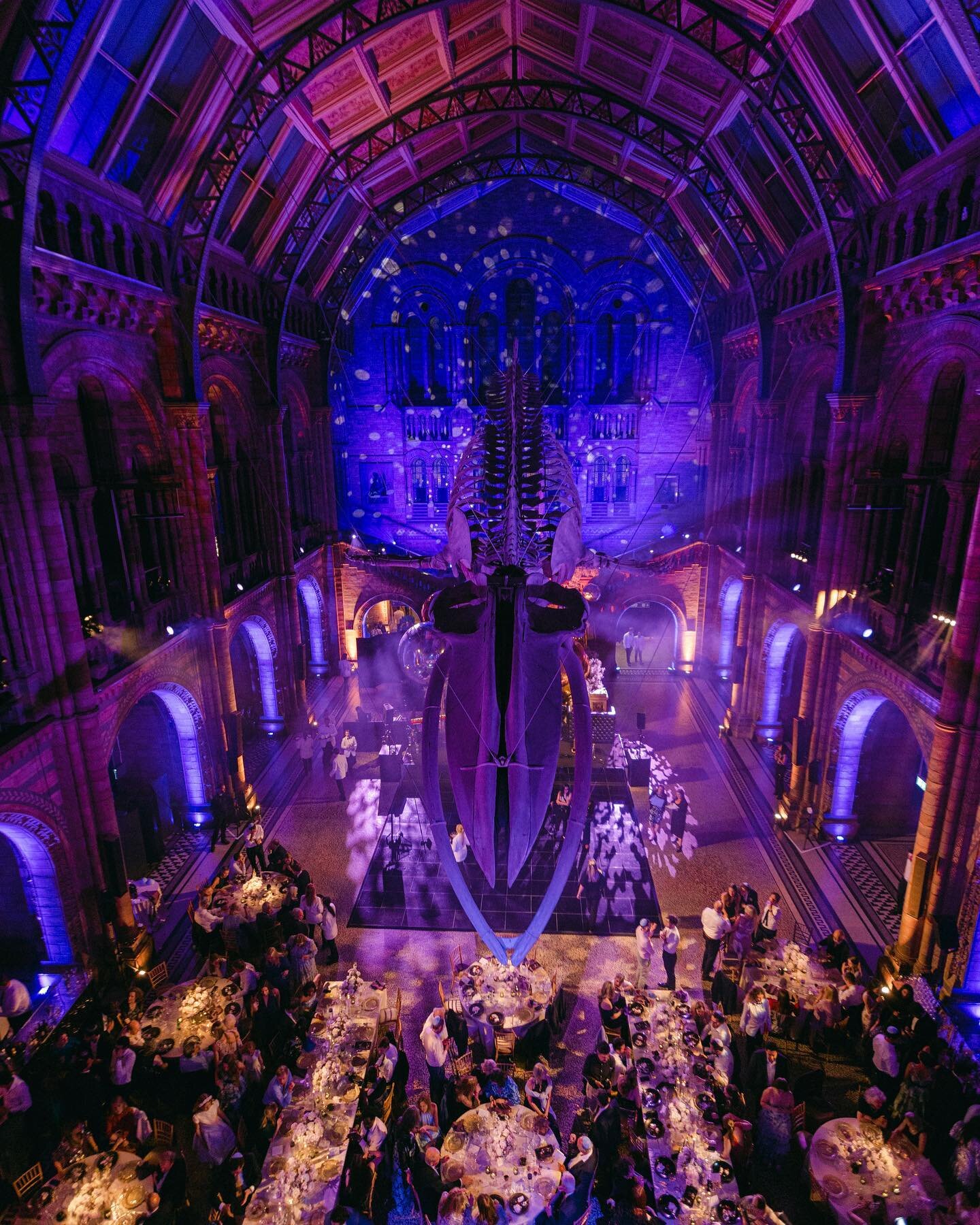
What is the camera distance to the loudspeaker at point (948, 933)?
10.2 meters

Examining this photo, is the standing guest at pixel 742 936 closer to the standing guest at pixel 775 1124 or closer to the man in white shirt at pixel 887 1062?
the man in white shirt at pixel 887 1062

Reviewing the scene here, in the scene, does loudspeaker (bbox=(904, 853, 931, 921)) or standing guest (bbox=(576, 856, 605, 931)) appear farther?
standing guest (bbox=(576, 856, 605, 931))

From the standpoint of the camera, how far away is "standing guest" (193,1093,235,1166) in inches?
306

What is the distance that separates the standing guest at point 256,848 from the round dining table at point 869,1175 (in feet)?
28.4

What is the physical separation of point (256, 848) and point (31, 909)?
3.30 meters

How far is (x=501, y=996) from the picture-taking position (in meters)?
9.45

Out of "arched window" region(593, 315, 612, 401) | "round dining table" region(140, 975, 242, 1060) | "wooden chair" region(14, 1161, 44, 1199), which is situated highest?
"arched window" region(593, 315, 612, 401)

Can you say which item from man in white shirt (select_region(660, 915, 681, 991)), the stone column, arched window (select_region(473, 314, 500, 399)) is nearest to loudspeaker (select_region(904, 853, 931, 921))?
the stone column

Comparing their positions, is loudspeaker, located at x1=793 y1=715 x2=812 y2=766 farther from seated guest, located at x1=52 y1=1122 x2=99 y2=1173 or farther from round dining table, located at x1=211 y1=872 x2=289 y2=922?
seated guest, located at x1=52 y1=1122 x2=99 y2=1173

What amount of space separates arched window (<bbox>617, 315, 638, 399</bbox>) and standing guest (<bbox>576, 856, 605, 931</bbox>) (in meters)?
17.0

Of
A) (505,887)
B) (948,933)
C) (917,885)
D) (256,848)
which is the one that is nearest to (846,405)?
(917,885)

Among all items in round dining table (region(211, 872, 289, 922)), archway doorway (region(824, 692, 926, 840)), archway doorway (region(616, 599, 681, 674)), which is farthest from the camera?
archway doorway (region(616, 599, 681, 674))

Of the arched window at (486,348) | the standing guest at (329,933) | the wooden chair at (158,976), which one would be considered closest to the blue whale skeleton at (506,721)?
the standing guest at (329,933)

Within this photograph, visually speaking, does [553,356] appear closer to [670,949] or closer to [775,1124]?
[670,949]
